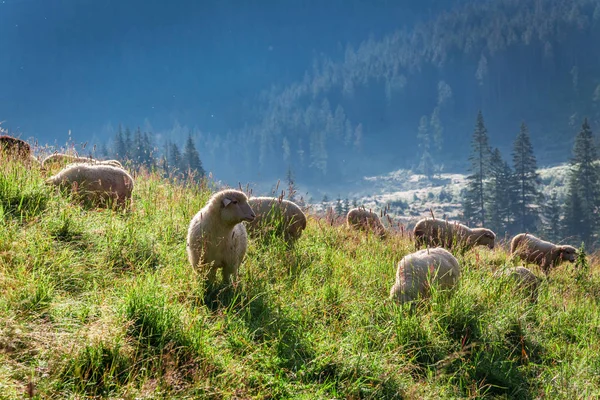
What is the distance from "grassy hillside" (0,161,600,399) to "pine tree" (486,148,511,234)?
8170 cm

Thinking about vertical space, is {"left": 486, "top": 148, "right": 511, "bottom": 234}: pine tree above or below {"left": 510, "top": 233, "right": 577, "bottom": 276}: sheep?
above

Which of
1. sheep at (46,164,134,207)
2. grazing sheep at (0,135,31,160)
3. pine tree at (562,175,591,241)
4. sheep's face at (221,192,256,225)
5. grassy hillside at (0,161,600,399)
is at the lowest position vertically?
grassy hillside at (0,161,600,399)

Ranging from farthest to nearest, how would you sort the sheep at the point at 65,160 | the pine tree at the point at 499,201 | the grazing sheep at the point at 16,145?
1. the pine tree at the point at 499,201
2. the sheep at the point at 65,160
3. the grazing sheep at the point at 16,145

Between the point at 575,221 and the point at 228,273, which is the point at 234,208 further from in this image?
the point at 575,221

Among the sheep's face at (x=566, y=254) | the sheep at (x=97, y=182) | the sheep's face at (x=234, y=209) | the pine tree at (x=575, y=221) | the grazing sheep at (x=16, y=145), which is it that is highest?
the pine tree at (x=575, y=221)

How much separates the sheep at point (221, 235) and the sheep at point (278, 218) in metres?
2.36

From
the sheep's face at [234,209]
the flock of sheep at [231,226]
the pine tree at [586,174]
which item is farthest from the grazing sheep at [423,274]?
the pine tree at [586,174]

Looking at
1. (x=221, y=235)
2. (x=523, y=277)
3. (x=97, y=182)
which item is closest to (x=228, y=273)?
(x=221, y=235)

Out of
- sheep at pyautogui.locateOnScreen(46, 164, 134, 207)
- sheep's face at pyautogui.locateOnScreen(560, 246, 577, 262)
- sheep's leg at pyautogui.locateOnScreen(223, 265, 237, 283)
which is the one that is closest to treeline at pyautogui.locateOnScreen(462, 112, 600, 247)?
sheep's face at pyautogui.locateOnScreen(560, 246, 577, 262)

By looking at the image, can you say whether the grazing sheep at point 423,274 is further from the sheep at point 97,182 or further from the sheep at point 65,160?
the sheep at point 65,160

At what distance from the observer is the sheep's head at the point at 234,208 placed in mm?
5941

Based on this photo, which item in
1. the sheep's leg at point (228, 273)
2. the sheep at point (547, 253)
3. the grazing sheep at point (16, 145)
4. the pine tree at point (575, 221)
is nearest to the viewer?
the sheep's leg at point (228, 273)

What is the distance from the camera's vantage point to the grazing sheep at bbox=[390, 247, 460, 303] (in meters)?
6.71

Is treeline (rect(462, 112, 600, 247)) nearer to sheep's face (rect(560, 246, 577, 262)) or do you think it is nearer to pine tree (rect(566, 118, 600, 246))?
pine tree (rect(566, 118, 600, 246))
